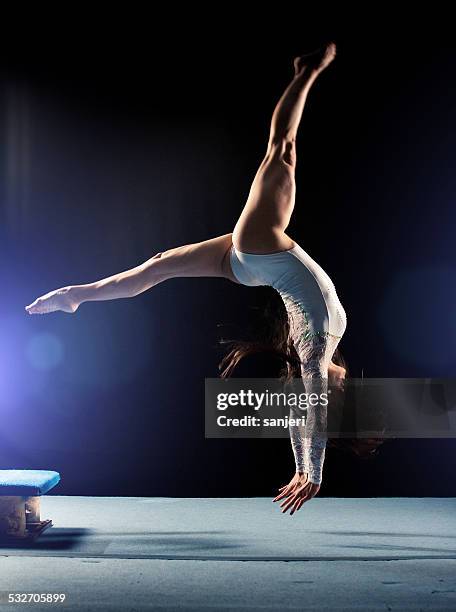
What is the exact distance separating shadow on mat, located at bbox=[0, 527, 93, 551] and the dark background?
1447 mm

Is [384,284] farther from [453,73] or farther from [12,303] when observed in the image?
[12,303]

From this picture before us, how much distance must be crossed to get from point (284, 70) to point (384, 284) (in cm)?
186

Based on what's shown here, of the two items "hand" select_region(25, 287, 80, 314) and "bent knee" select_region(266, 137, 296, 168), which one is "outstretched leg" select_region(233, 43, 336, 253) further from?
"hand" select_region(25, 287, 80, 314)

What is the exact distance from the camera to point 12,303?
21.7 ft

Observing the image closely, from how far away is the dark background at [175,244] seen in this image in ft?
21.4

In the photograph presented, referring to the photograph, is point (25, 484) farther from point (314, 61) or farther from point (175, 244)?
point (314, 61)

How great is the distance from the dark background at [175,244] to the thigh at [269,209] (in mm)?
2962

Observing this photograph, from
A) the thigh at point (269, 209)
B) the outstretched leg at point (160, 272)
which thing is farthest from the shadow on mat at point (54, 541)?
the thigh at point (269, 209)

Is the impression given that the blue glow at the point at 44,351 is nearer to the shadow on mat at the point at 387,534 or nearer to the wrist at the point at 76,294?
the shadow on mat at the point at 387,534

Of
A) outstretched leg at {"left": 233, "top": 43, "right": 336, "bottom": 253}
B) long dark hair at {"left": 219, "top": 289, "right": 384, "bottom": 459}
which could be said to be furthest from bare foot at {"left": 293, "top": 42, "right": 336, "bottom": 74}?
long dark hair at {"left": 219, "top": 289, "right": 384, "bottom": 459}

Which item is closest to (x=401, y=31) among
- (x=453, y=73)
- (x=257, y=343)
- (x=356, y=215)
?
(x=453, y=73)

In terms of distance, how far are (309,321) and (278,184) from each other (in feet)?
2.02

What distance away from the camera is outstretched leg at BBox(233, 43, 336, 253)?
3.57 meters

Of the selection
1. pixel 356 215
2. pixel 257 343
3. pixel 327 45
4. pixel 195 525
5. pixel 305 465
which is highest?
pixel 327 45
